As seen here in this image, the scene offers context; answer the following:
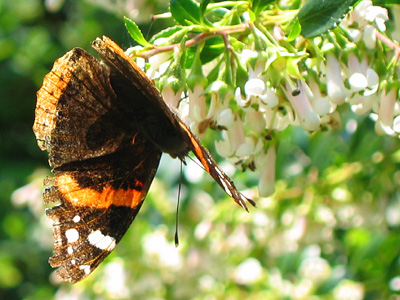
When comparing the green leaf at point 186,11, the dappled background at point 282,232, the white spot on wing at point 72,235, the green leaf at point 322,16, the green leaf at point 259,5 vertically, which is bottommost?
the dappled background at point 282,232

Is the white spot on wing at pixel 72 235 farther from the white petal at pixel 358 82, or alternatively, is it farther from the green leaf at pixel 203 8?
the white petal at pixel 358 82

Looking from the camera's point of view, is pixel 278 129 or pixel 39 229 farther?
pixel 39 229

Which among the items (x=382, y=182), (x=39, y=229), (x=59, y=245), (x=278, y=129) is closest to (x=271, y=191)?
(x=278, y=129)

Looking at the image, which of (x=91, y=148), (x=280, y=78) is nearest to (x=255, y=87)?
(x=280, y=78)

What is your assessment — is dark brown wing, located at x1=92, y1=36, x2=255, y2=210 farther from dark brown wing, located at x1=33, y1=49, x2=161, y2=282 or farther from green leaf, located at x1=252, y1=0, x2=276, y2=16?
green leaf, located at x1=252, y1=0, x2=276, y2=16

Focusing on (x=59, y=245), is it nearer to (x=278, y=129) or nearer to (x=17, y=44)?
(x=278, y=129)

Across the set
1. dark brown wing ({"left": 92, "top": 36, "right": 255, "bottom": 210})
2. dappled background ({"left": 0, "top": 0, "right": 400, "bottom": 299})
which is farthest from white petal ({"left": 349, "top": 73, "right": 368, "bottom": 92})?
dappled background ({"left": 0, "top": 0, "right": 400, "bottom": 299})

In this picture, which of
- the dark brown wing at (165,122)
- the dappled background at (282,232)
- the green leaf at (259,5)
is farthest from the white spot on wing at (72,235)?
the dappled background at (282,232)

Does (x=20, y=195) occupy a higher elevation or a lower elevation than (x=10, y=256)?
higher
